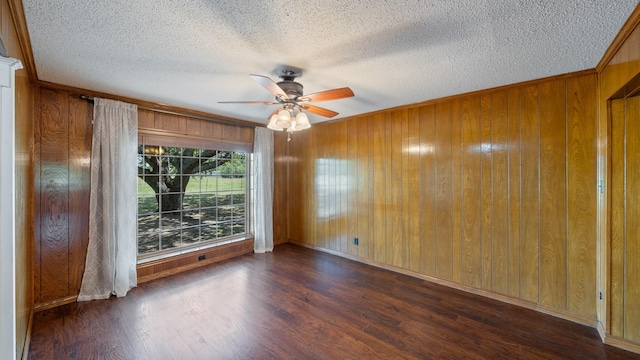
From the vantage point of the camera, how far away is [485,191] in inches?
113

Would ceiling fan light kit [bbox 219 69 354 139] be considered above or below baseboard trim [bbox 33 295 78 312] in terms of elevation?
above

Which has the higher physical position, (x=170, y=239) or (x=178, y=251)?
(x=170, y=239)

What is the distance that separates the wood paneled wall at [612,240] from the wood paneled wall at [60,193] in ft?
16.0

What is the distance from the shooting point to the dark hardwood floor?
1985 mm

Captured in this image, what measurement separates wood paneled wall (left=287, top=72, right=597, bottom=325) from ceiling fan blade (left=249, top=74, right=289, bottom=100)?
2.01 meters

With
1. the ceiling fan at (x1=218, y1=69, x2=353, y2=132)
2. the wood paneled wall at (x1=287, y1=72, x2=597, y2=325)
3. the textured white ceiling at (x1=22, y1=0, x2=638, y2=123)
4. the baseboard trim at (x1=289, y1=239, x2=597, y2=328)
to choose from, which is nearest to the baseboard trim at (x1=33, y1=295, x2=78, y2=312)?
the textured white ceiling at (x1=22, y1=0, x2=638, y2=123)

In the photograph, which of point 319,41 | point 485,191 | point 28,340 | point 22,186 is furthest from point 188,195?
point 485,191

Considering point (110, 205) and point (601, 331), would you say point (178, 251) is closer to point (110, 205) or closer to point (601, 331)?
point (110, 205)

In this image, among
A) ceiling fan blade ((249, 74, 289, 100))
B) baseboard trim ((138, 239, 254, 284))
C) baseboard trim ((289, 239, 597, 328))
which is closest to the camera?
ceiling fan blade ((249, 74, 289, 100))

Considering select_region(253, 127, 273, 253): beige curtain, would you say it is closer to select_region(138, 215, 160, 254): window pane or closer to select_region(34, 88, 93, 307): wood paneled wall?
select_region(138, 215, 160, 254): window pane

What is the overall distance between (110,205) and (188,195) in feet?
3.33

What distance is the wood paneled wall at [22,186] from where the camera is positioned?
1462 millimetres

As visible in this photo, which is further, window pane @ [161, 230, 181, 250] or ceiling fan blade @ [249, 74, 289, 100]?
window pane @ [161, 230, 181, 250]

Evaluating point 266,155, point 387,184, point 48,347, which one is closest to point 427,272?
point 387,184
